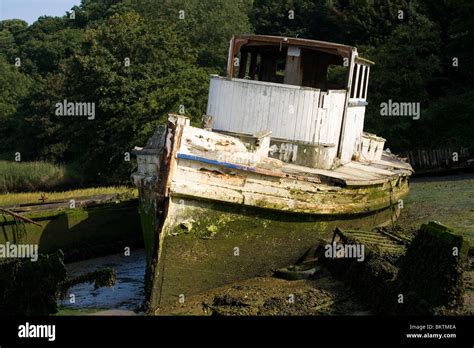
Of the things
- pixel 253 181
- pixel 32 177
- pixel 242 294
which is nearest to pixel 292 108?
pixel 253 181

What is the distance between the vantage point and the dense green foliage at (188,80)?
106 feet

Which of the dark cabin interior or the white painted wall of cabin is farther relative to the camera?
the dark cabin interior

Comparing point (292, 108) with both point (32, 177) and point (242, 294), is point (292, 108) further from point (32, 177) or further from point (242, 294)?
point (32, 177)

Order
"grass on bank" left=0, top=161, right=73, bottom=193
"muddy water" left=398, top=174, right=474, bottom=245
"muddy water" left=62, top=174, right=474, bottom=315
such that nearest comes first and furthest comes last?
"muddy water" left=62, top=174, right=474, bottom=315, "muddy water" left=398, top=174, right=474, bottom=245, "grass on bank" left=0, top=161, right=73, bottom=193

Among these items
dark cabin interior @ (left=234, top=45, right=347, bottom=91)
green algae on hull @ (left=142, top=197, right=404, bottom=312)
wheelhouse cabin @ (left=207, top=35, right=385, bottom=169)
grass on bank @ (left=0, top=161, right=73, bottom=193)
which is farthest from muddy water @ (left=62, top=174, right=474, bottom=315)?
grass on bank @ (left=0, top=161, right=73, bottom=193)

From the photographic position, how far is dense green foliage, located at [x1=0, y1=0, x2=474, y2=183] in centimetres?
3225

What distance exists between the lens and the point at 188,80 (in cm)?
3294

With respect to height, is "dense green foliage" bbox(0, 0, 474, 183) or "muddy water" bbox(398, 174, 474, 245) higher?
"dense green foliage" bbox(0, 0, 474, 183)

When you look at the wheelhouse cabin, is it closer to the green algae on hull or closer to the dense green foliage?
the green algae on hull

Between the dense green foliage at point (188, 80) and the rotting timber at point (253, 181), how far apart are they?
13.8 m

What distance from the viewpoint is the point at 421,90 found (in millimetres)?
35562

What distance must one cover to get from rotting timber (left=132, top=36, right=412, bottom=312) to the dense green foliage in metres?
13.8

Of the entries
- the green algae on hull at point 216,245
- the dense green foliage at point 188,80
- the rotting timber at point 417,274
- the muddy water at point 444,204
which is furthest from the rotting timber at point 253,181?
the dense green foliage at point 188,80

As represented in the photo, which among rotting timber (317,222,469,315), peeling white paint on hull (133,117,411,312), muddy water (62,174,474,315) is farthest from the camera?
peeling white paint on hull (133,117,411,312)
